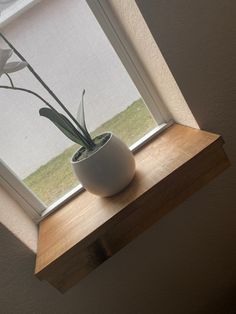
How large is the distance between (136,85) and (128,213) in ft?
1.41

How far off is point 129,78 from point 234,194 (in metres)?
0.52

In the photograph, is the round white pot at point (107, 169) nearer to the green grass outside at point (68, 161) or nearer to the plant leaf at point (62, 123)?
the plant leaf at point (62, 123)

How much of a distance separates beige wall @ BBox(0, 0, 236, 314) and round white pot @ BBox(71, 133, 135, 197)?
235mm

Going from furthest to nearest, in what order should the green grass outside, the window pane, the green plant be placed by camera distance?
the green grass outside
the window pane
the green plant

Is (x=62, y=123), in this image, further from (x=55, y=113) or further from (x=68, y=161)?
(x=68, y=161)

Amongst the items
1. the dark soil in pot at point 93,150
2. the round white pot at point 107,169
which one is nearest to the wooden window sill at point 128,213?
the round white pot at point 107,169

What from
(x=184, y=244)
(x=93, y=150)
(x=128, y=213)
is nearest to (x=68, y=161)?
(x=93, y=150)

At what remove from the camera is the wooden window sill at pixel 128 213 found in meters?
0.73

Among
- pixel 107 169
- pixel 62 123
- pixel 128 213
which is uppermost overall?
pixel 62 123

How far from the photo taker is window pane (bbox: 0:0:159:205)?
844 millimetres

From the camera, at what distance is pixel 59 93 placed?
0.91 metres

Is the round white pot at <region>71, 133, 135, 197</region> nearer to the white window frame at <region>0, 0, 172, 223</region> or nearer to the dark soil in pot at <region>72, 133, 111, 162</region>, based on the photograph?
the dark soil in pot at <region>72, 133, 111, 162</region>

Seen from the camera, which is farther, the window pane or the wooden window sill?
the window pane

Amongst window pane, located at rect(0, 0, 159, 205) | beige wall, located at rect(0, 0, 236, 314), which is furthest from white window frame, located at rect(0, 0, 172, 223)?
beige wall, located at rect(0, 0, 236, 314)
